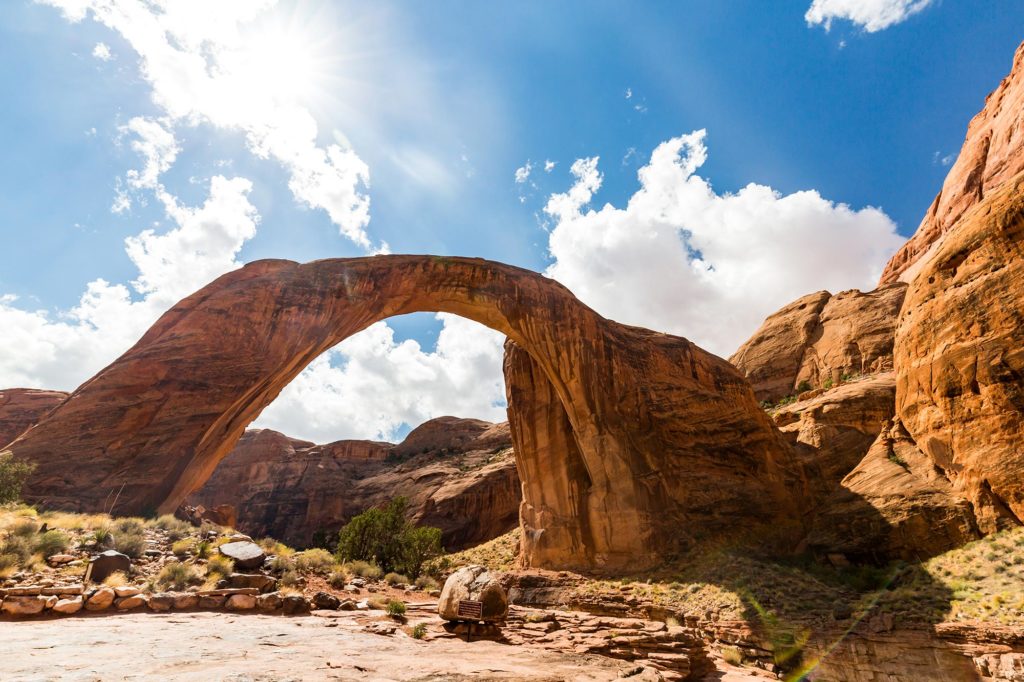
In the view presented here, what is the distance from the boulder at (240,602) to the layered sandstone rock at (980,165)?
3659 cm

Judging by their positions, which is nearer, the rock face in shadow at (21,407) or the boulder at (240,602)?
the boulder at (240,602)

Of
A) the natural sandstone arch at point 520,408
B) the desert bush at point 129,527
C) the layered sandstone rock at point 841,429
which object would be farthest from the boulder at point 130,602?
the layered sandstone rock at point 841,429

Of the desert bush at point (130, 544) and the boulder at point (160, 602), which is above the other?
the desert bush at point (130, 544)

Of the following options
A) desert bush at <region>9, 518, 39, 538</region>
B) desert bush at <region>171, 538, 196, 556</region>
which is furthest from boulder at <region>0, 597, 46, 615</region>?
desert bush at <region>171, 538, 196, 556</region>

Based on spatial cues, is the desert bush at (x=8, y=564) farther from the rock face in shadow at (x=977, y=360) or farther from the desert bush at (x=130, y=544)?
the rock face in shadow at (x=977, y=360)

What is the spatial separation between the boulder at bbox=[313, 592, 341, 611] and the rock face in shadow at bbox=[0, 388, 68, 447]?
111ft

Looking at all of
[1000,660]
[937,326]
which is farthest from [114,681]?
[937,326]

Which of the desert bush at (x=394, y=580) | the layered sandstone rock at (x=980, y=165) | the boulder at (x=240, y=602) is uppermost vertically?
the layered sandstone rock at (x=980, y=165)

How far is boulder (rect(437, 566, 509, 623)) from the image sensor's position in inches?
358

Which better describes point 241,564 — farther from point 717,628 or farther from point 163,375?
point 717,628

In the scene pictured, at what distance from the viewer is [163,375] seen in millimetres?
17625

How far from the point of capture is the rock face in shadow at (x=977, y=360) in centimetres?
1379

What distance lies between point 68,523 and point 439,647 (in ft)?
34.7

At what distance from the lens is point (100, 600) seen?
768 centimetres
